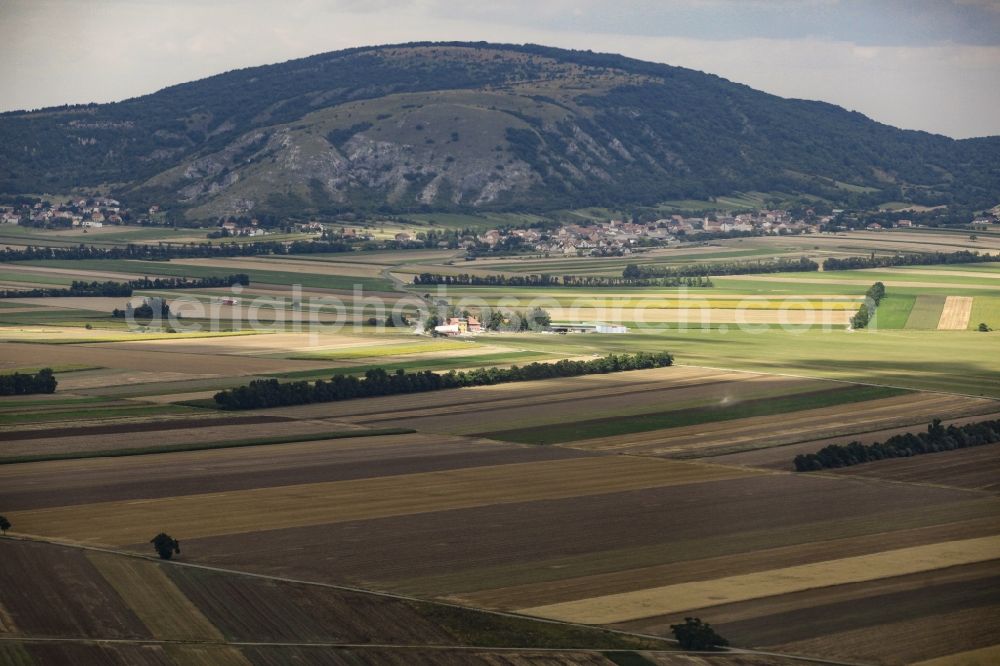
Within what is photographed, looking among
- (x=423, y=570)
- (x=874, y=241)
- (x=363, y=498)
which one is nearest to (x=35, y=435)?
(x=363, y=498)

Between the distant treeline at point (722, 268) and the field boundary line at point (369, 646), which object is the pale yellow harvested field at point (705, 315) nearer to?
the distant treeline at point (722, 268)

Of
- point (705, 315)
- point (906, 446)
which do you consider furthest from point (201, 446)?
point (705, 315)

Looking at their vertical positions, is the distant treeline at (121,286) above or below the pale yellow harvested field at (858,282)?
above

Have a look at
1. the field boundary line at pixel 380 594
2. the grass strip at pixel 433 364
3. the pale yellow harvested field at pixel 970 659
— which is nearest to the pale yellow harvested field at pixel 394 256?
the grass strip at pixel 433 364

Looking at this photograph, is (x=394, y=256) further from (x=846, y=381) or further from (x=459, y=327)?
(x=846, y=381)

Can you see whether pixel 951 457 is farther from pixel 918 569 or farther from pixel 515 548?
pixel 515 548
